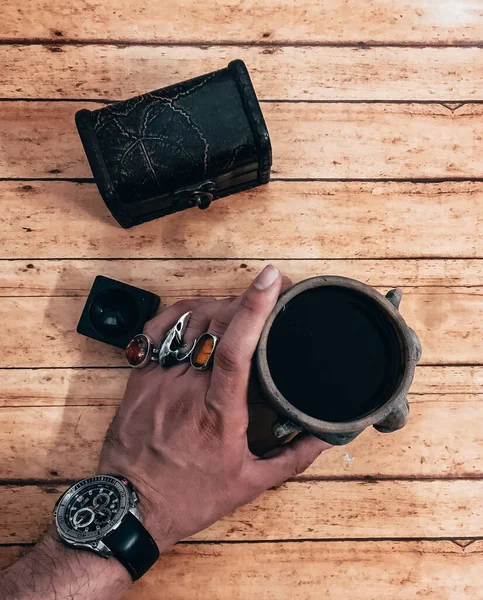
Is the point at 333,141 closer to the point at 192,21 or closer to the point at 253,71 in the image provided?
the point at 253,71

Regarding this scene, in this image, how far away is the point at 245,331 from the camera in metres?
0.71

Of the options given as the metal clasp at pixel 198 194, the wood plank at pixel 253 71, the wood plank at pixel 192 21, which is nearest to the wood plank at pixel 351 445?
the metal clasp at pixel 198 194

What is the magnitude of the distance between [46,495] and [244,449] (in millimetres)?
410

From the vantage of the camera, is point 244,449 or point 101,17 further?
point 101,17

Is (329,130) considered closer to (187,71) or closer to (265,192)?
(265,192)

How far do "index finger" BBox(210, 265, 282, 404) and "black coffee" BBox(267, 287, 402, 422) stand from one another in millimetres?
25

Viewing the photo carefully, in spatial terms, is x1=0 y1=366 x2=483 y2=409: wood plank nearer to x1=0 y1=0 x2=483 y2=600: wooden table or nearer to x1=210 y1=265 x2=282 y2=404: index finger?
x1=0 y1=0 x2=483 y2=600: wooden table

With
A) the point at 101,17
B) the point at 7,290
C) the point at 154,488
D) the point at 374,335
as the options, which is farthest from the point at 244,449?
the point at 101,17

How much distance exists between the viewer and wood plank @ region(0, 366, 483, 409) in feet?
3.20

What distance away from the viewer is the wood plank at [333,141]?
1.00 meters

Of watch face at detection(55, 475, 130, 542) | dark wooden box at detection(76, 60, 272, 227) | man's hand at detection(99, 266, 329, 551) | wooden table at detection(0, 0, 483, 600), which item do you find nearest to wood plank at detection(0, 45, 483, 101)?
wooden table at detection(0, 0, 483, 600)

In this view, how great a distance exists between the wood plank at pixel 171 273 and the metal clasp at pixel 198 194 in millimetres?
116

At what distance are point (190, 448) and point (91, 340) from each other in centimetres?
30

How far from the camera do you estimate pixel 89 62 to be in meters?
1.01
